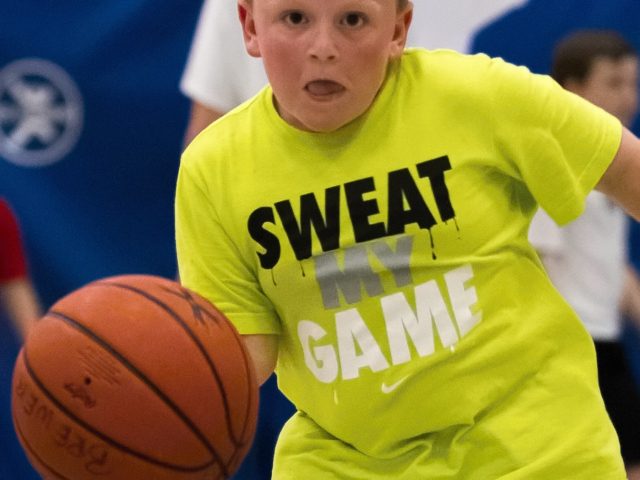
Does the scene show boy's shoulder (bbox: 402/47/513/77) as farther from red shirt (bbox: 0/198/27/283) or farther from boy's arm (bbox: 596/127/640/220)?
red shirt (bbox: 0/198/27/283)

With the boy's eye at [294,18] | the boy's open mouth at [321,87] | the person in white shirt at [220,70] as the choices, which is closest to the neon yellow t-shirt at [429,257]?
the boy's open mouth at [321,87]

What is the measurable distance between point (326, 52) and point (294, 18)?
98mm

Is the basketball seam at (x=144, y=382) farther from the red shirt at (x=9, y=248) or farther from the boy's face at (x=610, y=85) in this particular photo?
the boy's face at (x=610, y=85)

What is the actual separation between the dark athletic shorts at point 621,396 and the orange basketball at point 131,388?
2.23 m

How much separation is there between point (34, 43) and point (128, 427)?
2.89 meters

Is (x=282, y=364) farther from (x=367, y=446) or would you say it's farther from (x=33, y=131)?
(x=33, y=131)

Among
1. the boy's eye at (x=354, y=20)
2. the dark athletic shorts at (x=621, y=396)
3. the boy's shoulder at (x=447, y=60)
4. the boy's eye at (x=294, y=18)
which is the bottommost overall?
the dark athletic shorts at (x=621, y=396)

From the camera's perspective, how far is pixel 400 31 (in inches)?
95.8

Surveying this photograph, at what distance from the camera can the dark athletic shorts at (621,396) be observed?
13.9 ft

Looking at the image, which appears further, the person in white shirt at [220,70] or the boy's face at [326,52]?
the person in white shirt at [220,70]

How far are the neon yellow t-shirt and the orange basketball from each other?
23 cm

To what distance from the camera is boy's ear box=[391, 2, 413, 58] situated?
2.42 metres

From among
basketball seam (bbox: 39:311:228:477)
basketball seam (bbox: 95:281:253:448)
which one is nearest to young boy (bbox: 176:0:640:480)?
basketball seam (bbox: 95:281:253:448)

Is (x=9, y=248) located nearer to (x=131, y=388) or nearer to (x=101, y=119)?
(x=101, y=119)
